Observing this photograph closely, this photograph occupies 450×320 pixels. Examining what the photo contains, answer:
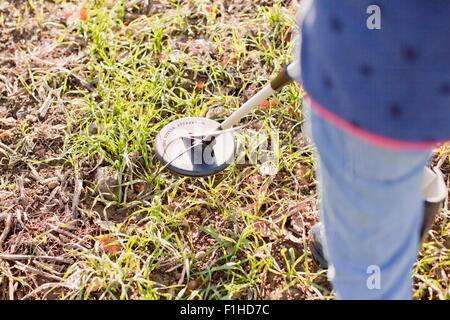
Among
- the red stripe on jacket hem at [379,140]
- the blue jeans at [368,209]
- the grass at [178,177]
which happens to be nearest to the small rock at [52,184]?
the grass at [178,177]

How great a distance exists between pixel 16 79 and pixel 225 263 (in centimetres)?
107

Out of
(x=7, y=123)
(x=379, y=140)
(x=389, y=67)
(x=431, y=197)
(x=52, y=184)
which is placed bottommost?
(x=52, y=184)

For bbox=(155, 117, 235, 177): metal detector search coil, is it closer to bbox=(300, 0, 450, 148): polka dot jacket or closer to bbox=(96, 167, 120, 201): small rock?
bbox=(96, 167, 120, 201): small rock

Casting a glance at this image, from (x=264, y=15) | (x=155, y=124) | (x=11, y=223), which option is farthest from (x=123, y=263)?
(x=264, y=15)

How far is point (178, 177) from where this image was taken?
79.7 inches

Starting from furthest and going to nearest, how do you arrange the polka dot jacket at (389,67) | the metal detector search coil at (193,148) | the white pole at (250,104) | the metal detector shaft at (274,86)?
the metal detector search coil at (193,148) < the white pole at (250,104) < the metal detector shaft at (274,86) < the polka dot jacket at (389,67)

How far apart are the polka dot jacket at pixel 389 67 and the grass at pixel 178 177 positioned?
866 mm

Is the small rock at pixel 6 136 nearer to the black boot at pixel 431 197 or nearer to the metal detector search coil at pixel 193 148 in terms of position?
the metal detector search coil at pixel 193 148

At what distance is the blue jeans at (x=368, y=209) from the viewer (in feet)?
3.51

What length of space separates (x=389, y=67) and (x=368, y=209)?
258 millimetres

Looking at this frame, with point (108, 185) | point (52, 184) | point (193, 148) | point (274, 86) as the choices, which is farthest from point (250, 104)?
point (52, 184)

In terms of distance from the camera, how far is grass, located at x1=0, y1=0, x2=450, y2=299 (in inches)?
71.3

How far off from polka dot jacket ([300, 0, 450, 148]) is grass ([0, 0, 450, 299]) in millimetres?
866

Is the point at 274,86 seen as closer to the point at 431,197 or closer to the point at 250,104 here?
the point at 250,104
